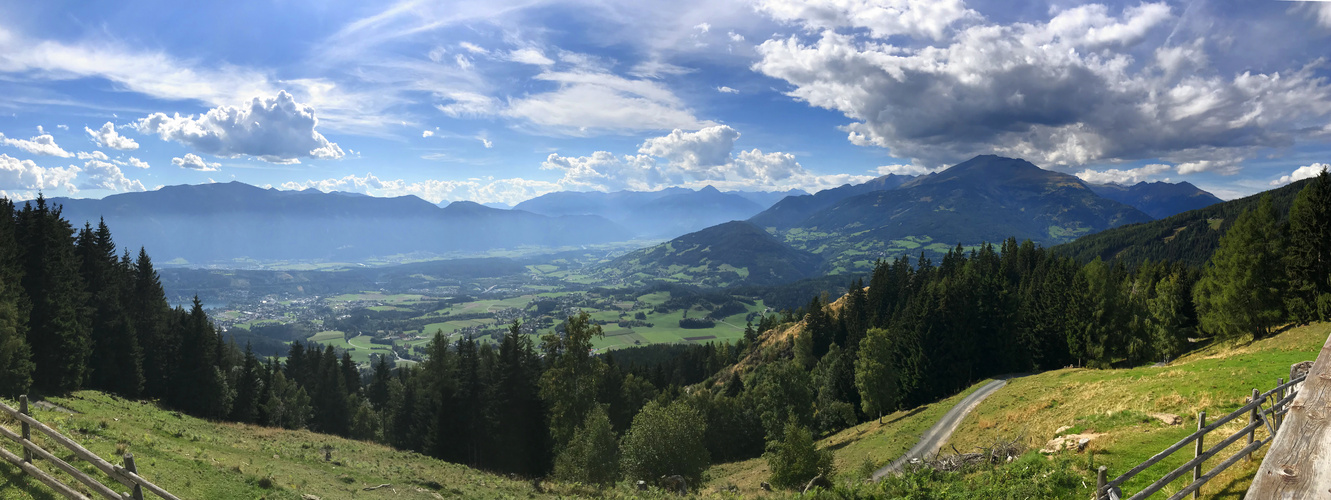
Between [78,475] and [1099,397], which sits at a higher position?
[78,475]

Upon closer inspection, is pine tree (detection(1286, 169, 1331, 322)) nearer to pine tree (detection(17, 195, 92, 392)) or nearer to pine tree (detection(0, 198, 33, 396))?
pine tree (detection(0, 198, 33, 396))

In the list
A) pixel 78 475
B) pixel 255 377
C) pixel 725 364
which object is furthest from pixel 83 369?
pixel 725 364

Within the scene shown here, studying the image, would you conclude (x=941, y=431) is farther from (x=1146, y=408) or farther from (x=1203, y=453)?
(x=1203, y=453)

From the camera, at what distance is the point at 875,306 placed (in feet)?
286

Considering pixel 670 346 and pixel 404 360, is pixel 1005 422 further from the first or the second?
pixel 404 360

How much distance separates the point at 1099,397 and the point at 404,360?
658ft

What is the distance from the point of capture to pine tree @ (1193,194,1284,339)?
132 feet

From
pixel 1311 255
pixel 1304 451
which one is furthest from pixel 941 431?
pixel 1304 451

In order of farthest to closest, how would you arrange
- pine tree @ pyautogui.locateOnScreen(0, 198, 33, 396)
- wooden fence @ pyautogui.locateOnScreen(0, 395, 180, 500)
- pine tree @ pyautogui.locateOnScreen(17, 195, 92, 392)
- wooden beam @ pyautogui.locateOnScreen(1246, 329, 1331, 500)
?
pine tree @ pyautogui.locateOnScreen(17, 195, 92, 392)
pine tree @ pyautogui.locateOnScreen(0, 198, 33, 396)
wooden fence @ pyautogui.locateOnScreen(0, 395, 180, 500)
wooden beam @ pyautogui.locateOnScreen(1246, 329, 1331, 500)

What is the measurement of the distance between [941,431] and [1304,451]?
4100 centimetres

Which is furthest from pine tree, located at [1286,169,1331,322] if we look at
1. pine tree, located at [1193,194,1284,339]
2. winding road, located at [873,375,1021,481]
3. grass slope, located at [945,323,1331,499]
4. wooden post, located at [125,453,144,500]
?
wooden post, located at [125,453,144,500]

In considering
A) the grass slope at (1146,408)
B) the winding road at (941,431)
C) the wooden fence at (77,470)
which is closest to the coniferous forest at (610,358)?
the winding road at (941,431)

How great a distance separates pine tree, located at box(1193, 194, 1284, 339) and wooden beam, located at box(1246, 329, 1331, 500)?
54.0 m

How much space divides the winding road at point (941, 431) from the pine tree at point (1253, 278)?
17.6 metres
